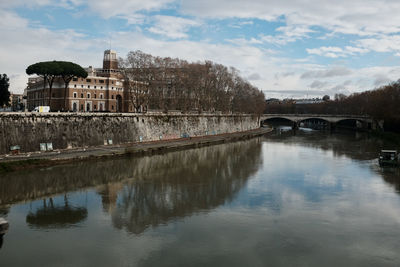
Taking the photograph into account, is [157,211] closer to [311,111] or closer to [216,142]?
[216,142]

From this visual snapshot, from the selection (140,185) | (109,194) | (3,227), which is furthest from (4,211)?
(140,185)

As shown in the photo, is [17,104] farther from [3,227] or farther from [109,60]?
[3,227]

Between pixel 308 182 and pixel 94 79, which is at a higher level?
pixel 94 79

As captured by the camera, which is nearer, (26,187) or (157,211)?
(157,211)

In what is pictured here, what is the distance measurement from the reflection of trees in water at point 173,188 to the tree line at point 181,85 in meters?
19.7

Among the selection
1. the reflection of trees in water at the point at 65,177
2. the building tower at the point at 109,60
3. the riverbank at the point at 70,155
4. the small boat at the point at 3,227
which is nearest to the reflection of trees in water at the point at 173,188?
the reflection of trees in water at the point at 65,177

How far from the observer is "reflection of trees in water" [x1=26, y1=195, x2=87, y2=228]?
17859mm

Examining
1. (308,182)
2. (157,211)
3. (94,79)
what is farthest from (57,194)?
(94,79)

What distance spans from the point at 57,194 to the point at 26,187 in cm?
265

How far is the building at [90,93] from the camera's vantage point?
68.4 m

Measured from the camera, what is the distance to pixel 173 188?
82.6 feet

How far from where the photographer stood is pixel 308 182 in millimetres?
27469

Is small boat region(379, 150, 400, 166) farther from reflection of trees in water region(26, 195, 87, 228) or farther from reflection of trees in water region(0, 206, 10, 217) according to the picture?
reflection of trees in water region(0, 206, 10, 217)

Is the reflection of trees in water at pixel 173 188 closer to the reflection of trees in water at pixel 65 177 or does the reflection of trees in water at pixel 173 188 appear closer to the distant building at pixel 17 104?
the reflection of trees in water at pixel 65 177
